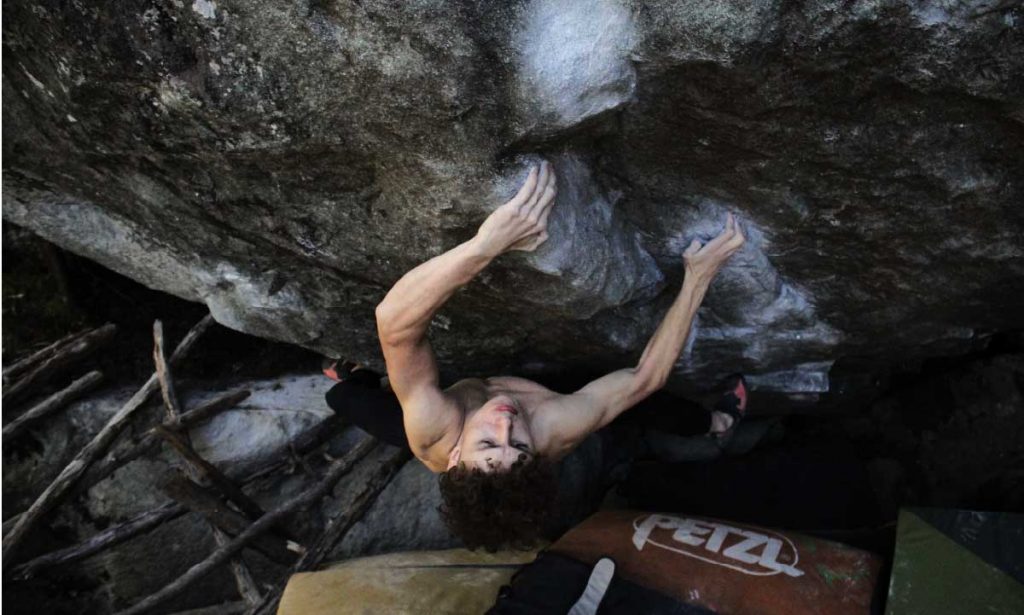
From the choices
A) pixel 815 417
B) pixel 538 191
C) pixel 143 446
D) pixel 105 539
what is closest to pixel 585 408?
pixel 538 191

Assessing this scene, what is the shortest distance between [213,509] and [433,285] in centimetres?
181

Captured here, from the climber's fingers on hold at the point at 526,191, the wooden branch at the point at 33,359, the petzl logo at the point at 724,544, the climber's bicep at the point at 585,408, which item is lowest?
the wooden branch at the point at 33,359

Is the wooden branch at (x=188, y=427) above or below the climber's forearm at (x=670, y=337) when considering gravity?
below

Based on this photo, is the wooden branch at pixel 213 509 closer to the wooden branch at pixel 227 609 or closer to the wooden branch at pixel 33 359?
the wooden branch at pixel 227 609

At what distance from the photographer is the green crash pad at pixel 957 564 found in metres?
2.64

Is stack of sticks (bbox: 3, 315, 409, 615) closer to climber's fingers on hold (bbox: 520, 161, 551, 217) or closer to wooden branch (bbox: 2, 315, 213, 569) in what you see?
wooden branch (bbox: 2, 315, 213, 569)

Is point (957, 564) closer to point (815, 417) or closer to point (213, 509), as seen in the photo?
point (815, 417)

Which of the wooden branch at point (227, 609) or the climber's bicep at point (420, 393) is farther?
the wooden branch at point (227, 609)

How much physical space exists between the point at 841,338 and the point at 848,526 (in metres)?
0.89

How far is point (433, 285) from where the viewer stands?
7.38 ft

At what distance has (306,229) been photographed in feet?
8.51

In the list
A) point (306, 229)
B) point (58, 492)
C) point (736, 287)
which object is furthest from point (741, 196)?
point (58, 492)

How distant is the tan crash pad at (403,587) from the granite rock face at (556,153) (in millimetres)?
957

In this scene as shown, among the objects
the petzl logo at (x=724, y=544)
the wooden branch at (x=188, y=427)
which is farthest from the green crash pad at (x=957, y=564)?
the wooden branch at (x=188, y=427)
